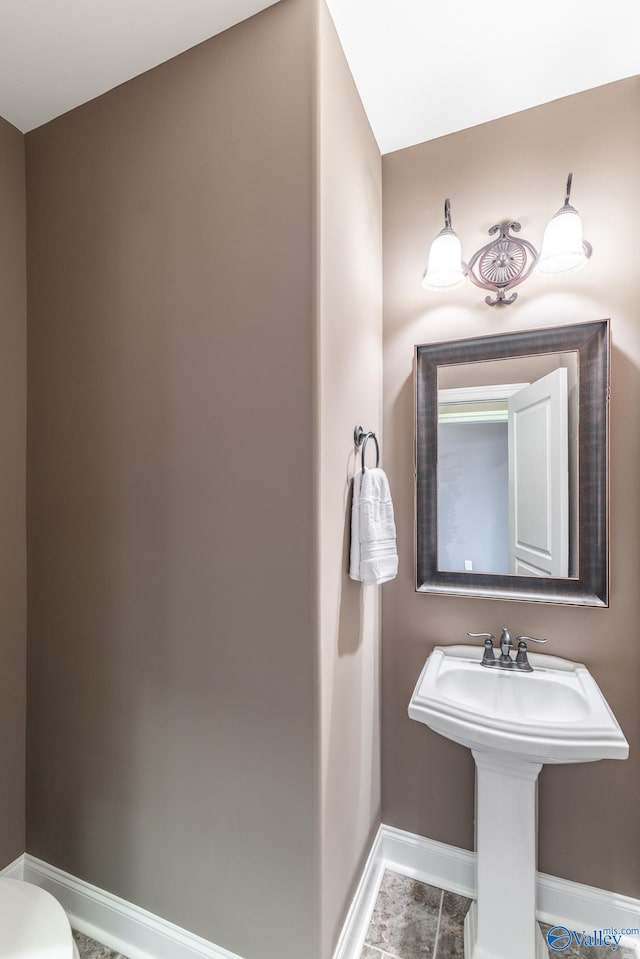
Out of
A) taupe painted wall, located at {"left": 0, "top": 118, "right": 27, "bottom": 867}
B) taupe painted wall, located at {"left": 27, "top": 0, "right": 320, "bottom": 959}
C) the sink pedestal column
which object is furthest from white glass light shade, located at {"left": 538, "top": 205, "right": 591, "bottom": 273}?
taupe painted wall, located at {"left": 0, "top": 118, "right": 27, "bottom": 867}

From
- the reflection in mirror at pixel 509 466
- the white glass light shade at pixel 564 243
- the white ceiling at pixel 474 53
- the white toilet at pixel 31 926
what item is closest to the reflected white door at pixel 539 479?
the reflection in mirror at pixel 509 466

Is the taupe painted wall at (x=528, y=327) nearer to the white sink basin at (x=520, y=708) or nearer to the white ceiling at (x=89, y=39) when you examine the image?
the white sink basin at (x=520, y=708)

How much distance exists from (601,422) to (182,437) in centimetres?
128

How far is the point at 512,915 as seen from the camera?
1.24 meters

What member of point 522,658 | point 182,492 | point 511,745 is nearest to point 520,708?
point 522,658

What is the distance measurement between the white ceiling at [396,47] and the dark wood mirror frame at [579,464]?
2.56ft

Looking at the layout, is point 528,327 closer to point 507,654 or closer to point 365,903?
point 507,654

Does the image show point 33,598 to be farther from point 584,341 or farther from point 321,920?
point 584,341

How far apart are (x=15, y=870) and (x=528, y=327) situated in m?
2.52

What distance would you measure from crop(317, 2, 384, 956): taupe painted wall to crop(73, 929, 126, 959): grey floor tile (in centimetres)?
70

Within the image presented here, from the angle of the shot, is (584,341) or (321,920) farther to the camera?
(584,341)

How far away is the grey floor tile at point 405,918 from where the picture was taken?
4.40 feet

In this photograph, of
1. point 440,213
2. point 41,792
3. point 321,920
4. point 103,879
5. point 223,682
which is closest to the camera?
point 321,920

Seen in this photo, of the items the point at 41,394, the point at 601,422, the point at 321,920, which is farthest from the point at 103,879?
the point at 601,422
